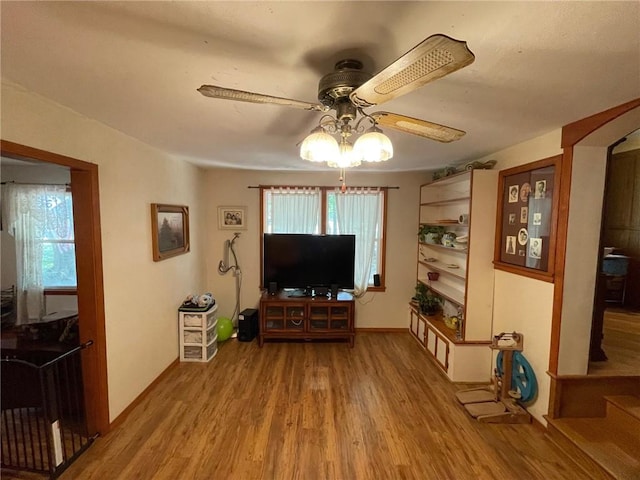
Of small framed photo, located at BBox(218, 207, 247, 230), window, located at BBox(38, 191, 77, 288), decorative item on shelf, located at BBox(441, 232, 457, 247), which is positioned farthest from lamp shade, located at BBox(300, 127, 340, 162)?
window, located at BBox(38, 191, 77, 288)

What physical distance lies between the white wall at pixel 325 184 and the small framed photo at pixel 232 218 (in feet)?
0.24

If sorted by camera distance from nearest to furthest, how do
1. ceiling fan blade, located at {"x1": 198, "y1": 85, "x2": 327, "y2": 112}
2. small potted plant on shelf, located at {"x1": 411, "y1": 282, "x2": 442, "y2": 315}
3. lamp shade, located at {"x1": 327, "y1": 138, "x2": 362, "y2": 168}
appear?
ceiling fan blade, located at {"x1": 198, "y1": 85, "x2": 327, "y2": 112}
lamp shade, located at {"x1": 327, "y1": 138, "x2": 362, "y2": 168}
small potted plant on shelf, located at {"x1": 411, "y1": 282, "x2": 442, "y2": 315}

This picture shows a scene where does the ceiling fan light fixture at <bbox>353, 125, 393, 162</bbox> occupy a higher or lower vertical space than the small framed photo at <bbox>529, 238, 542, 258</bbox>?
higher

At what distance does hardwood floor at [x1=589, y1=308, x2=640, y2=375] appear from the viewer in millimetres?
2385

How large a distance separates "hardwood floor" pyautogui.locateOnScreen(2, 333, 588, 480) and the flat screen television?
1.07 m

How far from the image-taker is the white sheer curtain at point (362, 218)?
14.0ft

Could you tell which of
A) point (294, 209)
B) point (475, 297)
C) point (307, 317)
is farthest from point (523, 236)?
point (294, 209)

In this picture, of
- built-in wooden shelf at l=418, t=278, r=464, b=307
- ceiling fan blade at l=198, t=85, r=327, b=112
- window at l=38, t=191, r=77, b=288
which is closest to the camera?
ceiling fan blade at l=198, t=85, r=327, b=112

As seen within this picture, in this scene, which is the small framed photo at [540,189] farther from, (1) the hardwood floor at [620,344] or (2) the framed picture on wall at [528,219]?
(1) the hardwood floor at [620,344]

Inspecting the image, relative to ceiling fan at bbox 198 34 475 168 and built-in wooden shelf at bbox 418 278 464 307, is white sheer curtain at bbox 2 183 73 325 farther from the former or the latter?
built-in wooden shelf at bbox 418 278 464 307

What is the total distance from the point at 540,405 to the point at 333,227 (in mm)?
2863

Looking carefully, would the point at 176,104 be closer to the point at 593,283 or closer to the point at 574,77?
the point at 574,77

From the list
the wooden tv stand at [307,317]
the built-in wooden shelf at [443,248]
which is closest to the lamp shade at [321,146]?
the built-in wooden shelf at [443,248]

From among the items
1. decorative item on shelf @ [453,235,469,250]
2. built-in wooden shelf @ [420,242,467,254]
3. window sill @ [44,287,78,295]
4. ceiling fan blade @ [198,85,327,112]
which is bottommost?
window sill @ [44,287,78,295]
